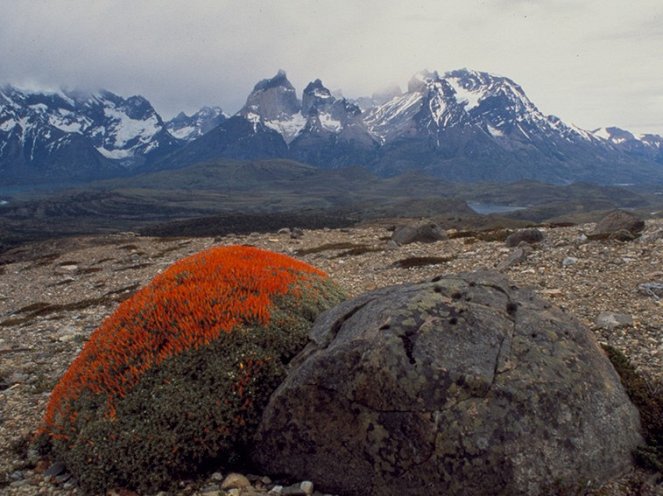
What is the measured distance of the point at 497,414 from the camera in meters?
6.77

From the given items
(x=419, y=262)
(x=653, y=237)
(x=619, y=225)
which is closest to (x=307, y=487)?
(x=419, y=262)

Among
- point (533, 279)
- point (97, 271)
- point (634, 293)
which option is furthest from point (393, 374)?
point (97, 271)

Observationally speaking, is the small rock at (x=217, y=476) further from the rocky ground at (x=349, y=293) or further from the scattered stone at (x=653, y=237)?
the scattered stone at (x=653, y=237)

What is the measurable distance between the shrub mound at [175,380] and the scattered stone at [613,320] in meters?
7.40

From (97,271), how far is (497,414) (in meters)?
43.7

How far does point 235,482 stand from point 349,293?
29.2 ft

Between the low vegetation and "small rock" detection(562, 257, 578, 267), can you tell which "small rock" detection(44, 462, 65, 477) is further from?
the low vegetation

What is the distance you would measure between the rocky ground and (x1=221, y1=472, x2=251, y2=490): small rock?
0.02 metres

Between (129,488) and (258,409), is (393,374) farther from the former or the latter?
(129,488)

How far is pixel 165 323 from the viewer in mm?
9523

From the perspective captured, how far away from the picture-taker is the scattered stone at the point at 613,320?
11734 millimetres

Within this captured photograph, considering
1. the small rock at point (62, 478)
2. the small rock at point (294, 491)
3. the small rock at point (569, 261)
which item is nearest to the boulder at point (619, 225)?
the small rock at point (569, 261)

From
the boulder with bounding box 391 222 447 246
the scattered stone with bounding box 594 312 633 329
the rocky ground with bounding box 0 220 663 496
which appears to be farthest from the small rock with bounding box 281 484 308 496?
the boulder with bounding box 391 222 447 246

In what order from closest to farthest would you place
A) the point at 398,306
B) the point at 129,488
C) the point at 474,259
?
the point at 129,488 → the point at 398,306 → the point at 474,259
